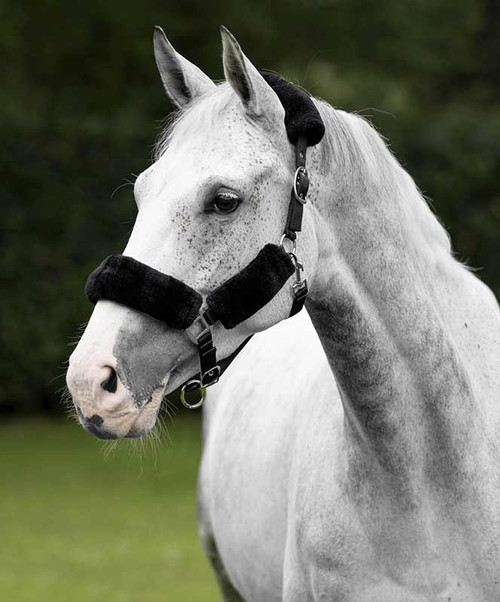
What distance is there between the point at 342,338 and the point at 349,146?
0.54 meters

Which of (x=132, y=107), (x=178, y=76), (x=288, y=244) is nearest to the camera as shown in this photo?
(x=288, y=244)

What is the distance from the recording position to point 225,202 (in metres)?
2.74

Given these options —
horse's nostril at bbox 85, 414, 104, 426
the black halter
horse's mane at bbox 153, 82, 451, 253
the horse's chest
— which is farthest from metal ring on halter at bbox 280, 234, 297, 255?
the horse's chest

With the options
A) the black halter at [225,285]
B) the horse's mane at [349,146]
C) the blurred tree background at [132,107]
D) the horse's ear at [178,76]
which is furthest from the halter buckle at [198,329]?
the blurred tree background at [132,107]

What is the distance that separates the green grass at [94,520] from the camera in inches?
301

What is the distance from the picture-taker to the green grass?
7656 millimetres

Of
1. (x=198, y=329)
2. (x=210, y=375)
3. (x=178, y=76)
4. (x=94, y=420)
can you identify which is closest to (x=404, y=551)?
(x=210, y=375)

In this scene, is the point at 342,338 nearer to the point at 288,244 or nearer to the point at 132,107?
the point at 288,244

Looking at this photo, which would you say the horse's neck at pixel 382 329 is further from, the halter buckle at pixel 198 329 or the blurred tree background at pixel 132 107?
the blurred tree background at pixel 132 107

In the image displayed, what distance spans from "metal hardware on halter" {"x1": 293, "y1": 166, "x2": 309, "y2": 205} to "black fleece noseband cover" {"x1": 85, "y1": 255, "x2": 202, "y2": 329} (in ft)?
1.30

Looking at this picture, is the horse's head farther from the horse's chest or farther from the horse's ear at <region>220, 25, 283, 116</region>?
the horse's chest

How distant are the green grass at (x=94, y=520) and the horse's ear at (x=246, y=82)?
9.52 feet

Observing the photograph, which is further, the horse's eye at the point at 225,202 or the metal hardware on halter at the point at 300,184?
the metal hardware on halter at the point at 300,184

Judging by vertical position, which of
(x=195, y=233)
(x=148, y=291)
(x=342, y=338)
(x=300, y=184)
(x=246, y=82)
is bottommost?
(x=342, y=338)
